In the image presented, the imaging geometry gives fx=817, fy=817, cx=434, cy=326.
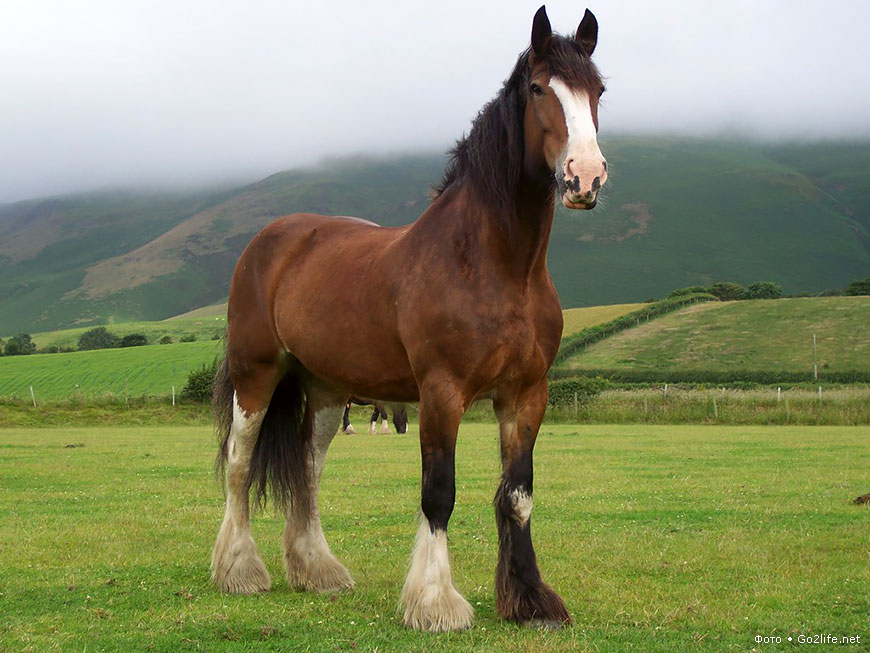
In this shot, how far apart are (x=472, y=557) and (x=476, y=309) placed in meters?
3.41

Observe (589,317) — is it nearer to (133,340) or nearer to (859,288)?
(859,288)

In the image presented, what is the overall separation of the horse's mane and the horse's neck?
7 cm

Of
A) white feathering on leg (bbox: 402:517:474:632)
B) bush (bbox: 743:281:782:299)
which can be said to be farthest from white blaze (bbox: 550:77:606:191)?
bush (bbox: 743:281:782:299)

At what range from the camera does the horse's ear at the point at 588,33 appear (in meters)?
5.43

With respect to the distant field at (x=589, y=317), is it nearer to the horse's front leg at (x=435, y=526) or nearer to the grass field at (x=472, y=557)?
the grass field at (x=472, y=557)

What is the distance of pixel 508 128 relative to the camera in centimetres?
547

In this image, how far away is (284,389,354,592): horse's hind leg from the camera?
269 inches

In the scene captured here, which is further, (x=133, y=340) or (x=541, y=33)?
(x=133, y=340)

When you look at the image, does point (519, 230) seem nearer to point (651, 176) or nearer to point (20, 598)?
point (20, 598)

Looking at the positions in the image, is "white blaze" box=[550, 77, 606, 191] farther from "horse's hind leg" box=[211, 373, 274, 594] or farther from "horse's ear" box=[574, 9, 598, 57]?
"horse's hind leg" box=[211, 373, 274, 594]

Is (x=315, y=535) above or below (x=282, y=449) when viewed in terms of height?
below

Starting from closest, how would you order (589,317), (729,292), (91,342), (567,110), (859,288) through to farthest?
(567,110) → (589,317) → (859,288) → (91,342) → (729,292)

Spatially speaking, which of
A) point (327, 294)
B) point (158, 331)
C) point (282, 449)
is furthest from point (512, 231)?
point (158, 331)

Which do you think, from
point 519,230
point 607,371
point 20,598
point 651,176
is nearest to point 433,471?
point 519,230
